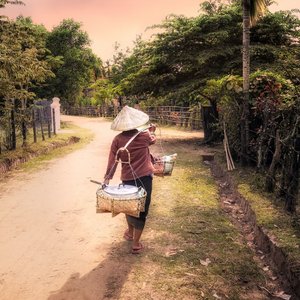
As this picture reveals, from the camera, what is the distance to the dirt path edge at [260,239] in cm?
488

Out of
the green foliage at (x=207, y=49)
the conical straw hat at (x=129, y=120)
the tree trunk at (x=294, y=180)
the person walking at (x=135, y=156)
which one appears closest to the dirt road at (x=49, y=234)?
the person walking at (x=135, y=156)

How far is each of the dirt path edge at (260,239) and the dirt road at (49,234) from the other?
7.26ft

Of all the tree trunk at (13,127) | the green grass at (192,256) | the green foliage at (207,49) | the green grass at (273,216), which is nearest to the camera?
the green grass at (192,256)

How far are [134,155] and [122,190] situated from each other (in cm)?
61

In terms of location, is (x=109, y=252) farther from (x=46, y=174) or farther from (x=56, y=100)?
(x=56, y=100)

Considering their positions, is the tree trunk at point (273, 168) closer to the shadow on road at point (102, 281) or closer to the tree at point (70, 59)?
the shadow on road at point (102, 281)

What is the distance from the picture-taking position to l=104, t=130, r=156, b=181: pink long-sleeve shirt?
219 inches

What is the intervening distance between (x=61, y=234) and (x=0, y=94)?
9.13m

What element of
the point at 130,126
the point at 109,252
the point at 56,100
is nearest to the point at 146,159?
the point at 130,126

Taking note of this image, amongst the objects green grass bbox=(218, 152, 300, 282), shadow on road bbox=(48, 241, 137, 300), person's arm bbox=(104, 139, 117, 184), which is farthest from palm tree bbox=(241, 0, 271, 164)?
shadow on road bbox=(48, 241, 137, 300)

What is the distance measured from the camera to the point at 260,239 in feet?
20.6

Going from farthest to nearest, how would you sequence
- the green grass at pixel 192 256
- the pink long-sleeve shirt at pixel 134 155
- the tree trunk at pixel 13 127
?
1. the tree trunk at pixel 13 127
2. the pink long-sleeve shirt at pixel 134 155
3. the green grass at pixel 192 256

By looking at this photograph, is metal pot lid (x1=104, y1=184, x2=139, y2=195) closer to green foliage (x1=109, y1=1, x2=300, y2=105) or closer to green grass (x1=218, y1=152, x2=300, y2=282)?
green grass (x1=218, y1=152, x2=300, y2=282)

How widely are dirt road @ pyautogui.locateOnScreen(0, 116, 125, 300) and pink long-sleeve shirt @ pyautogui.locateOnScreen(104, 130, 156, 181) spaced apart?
1.23 metres
